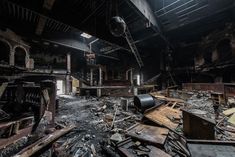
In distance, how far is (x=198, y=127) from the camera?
2.87 m

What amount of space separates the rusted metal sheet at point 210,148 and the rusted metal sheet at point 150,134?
77cm

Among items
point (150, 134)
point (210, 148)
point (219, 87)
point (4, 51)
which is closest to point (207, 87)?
point (219, 87)

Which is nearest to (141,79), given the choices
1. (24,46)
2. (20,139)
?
(24,46)

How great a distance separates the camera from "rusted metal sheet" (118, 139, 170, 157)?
2395 mm

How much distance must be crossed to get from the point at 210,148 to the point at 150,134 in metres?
1.36

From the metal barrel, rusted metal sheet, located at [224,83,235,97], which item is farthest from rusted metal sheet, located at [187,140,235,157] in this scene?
rusted metal sheet, located at [224,83,235,97]

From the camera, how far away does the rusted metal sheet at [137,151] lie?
2395mm

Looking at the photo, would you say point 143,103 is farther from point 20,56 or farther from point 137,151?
point 20,56

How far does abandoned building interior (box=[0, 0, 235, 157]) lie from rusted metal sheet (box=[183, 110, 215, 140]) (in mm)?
21

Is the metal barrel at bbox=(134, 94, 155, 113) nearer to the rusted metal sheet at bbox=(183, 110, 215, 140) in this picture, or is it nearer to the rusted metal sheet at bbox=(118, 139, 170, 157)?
the rusted metal sheet at bbox=(183, 110, 215, 140)

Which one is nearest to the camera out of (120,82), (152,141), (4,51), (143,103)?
(152,141)

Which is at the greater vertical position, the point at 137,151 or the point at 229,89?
the point at 229,89

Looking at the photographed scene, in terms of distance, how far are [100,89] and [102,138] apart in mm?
8401

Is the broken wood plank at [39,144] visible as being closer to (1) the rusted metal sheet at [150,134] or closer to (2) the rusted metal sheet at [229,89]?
(1) the rusted metal sheet at [150,134]
